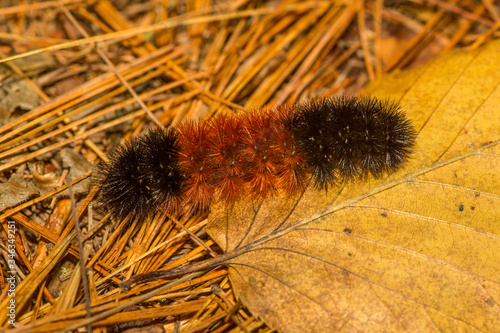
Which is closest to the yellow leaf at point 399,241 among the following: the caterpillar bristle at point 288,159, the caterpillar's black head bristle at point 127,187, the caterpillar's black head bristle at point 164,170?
the caterpillar bristle at point 288,159

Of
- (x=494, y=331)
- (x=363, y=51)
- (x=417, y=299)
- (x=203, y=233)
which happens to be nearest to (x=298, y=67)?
(x=363, y=51)

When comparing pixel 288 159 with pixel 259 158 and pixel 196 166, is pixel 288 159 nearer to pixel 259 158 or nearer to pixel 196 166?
pixel 259 158

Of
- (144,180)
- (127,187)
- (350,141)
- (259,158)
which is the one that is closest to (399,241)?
(350,141)

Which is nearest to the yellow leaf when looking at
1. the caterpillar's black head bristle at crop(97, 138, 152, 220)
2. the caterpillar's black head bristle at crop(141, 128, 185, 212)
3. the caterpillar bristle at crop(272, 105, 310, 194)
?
the caterpillar bristle at crop(272, 105, 310, 194)

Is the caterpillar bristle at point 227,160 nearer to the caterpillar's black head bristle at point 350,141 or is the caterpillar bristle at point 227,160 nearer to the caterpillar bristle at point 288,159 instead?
the caterpillar bristle at point 288,159

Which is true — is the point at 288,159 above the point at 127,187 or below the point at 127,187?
below

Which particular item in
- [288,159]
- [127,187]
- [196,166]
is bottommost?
[288,159]
